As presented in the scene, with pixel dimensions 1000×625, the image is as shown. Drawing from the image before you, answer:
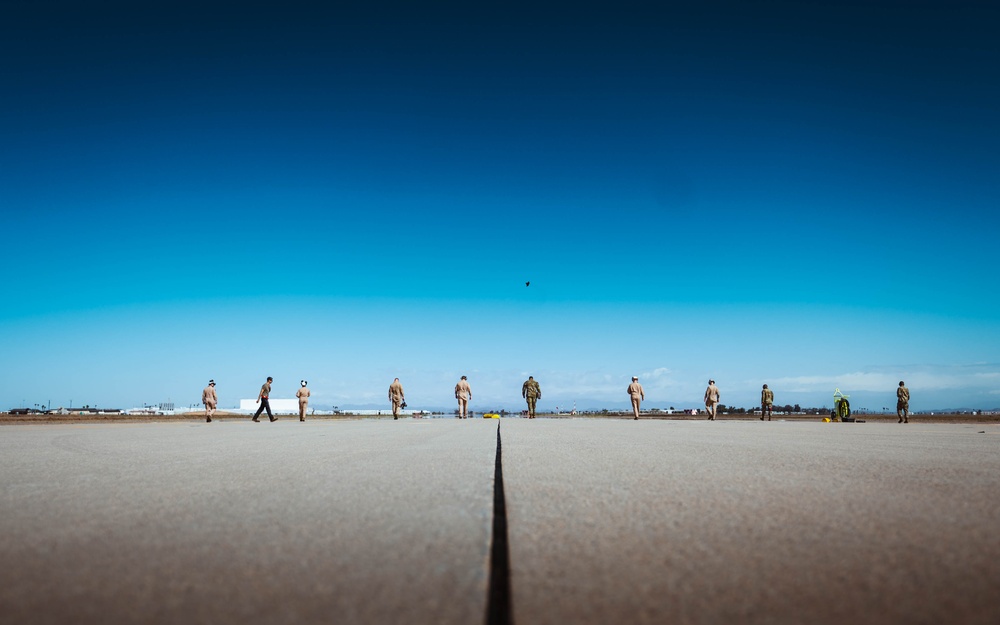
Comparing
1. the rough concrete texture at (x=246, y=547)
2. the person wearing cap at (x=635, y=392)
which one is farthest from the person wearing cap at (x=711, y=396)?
the rough concrete texture at (x=246, y=547)

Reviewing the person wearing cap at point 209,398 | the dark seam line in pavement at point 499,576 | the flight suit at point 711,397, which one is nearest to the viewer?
the dark seam line in pavement at point 499,576

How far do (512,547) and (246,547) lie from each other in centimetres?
94

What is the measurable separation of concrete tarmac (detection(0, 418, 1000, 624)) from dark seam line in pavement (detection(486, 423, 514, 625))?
0.03 meters

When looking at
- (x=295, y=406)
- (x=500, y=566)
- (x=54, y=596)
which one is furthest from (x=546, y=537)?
(x=295, y=406)

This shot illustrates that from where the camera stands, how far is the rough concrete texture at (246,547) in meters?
1.50

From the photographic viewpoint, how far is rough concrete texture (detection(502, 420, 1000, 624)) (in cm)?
150

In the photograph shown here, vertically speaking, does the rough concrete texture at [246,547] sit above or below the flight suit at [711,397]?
above

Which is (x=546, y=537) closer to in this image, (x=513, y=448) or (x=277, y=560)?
(x=277, y=560)

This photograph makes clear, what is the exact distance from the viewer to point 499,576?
176 centimetres

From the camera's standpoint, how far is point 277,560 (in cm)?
194

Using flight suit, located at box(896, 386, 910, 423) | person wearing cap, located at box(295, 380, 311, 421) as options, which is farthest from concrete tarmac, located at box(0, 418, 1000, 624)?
flight suit, located at box(896, 386, 910, 423)

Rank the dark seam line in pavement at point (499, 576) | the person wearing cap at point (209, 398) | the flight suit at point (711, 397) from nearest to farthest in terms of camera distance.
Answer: the dark seam line in pavement at point (499, 576), the person wearing cap at point (209, 398), the flight suit at point (711, 397)

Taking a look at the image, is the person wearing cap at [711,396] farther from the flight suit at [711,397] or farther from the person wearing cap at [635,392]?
the person wearing cap at [635,392]

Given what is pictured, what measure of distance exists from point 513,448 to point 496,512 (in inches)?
162
